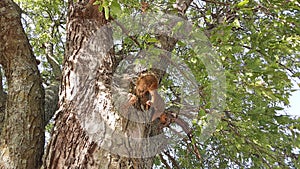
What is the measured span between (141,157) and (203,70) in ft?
3.75

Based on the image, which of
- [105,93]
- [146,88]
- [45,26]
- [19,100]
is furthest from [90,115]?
[45,26]

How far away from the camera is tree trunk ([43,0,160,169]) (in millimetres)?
1931

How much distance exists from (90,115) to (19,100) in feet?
2.62

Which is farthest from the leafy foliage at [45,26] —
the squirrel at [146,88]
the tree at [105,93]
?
the squirrel at [146,88]

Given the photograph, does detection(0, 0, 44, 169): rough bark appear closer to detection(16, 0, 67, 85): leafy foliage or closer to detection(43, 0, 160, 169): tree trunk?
detection(43, 0, 160, 169): tree trunk

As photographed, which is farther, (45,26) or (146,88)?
(45,26)

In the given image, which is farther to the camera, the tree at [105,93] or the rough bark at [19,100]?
the rough bark at [19,100]

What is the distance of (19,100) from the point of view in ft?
8.25

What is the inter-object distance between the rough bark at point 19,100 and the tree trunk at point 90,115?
32 cm

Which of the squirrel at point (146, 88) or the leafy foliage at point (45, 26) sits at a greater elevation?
the leafy foliage at point (45, 26)

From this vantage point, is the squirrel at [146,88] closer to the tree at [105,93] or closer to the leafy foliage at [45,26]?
the tree at [105,93]

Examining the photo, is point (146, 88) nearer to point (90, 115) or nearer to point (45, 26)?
point (90, 115)

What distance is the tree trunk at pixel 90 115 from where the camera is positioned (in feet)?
6.33

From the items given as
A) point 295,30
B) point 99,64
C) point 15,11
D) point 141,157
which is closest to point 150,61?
point 99,64
